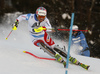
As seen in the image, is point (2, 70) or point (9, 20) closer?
point (2, 70)

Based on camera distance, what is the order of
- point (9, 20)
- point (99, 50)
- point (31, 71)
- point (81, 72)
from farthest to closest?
point (9, 20) < point (99, 50) < point (81, 72) < point (31, 71)

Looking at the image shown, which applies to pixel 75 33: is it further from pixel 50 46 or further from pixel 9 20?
pixel 9 20

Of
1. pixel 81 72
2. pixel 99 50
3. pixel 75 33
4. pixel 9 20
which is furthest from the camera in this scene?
pixel 9 20

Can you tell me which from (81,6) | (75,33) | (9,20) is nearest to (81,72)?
(75,33)

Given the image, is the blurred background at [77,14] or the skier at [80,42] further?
the blurred background at [77,14]

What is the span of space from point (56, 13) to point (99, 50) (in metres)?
4.06

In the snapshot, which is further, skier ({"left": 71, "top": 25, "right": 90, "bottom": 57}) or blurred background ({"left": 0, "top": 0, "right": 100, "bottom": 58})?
blurred background ({"left": 0, "top": 0, "right": 100, "bottom": 58})

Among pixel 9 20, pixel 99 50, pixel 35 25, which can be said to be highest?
pixel 35 25

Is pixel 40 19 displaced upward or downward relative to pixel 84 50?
upward

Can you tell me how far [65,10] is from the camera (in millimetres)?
13102

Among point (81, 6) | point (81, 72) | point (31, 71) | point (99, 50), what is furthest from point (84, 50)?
point (81, 6)

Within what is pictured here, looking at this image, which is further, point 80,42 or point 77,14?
point 77,14

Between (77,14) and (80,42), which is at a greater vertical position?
(77,14)

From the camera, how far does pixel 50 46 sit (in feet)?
14.3
